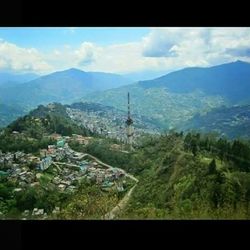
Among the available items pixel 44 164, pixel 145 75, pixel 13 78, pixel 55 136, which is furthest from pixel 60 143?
pixel 145 75

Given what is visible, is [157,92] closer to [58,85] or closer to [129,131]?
[129,131]

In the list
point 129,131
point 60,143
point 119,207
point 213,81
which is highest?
point 213,81

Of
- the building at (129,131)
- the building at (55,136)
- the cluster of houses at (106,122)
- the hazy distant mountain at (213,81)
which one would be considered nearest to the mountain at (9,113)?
the building at (55,136)

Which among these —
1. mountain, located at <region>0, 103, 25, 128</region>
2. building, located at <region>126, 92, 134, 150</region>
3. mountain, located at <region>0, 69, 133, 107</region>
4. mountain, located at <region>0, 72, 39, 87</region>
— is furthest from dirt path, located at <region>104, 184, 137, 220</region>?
mountain, located at <region>0, 72, 39, 87</region>

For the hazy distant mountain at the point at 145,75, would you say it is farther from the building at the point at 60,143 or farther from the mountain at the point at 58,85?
the building at the point at 60,143
